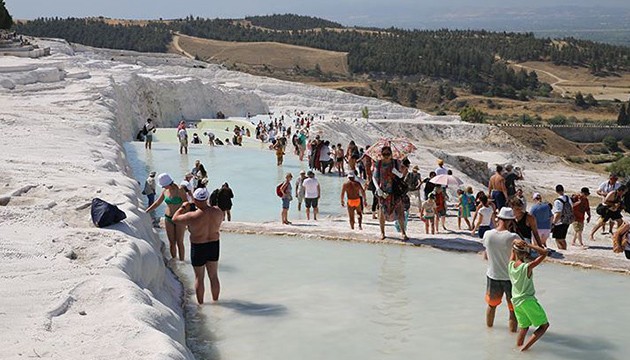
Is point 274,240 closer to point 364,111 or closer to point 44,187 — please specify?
point 44,187

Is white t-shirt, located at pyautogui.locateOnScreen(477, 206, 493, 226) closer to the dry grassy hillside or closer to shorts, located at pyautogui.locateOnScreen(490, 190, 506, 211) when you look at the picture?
shorts, located at pyautogui.locateOnScreen(490, 190, 506, 211)

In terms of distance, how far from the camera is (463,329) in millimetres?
7387

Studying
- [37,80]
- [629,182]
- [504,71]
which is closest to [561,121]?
[504,71]

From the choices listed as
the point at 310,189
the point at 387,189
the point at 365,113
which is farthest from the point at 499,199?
the point at 365,113

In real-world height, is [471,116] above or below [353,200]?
below

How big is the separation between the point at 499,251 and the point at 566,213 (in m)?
4.54

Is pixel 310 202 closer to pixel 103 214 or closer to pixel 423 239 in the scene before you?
pixel 423 239

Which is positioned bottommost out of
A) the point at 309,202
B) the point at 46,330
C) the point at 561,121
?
the point at 561,121

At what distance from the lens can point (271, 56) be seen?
9738 centimetres

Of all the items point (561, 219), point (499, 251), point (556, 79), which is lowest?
point (556, 79)

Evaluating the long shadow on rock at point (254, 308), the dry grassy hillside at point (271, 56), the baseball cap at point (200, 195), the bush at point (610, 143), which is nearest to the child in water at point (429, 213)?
the long shadow on rock at point (254, 308)

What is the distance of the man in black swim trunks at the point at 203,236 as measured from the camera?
766 cm

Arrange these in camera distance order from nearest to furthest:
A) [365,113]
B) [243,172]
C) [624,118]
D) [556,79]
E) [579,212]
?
[579,212]
[243,172]
[365,113]
[624,118]
[556,79]

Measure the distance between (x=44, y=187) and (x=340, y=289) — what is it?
322 cm
